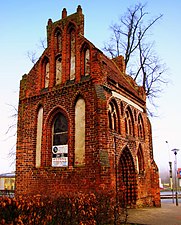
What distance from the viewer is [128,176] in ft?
44.5

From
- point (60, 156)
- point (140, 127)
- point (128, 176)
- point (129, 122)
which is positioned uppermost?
point (129, 122)

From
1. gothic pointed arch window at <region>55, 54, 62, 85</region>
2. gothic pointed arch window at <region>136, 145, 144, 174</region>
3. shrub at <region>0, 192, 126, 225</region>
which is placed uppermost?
gothic pointed arch window at <region>55, 54, 62, 85</region>

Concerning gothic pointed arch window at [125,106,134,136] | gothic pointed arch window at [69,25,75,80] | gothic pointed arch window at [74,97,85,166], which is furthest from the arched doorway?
gothic pointed arch window at [69,25,75,80]

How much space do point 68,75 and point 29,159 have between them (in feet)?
15.3

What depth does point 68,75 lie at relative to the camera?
12797 millimetres

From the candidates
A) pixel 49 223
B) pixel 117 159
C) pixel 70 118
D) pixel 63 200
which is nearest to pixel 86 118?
pixel 70 118

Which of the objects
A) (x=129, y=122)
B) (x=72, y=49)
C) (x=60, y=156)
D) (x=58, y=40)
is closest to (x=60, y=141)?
(x=60, y=156)

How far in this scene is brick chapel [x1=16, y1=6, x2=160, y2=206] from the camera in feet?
35.7

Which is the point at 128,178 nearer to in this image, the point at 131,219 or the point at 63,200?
the point at 131,219

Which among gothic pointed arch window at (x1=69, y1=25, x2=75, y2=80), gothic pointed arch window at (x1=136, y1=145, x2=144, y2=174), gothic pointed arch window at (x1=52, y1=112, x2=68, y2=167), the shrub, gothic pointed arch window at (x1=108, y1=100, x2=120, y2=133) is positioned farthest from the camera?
gothic pointed arch window at (x1=136, y1=145, x2=144, y2=174)

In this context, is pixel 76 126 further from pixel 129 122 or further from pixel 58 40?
pixel 58 40

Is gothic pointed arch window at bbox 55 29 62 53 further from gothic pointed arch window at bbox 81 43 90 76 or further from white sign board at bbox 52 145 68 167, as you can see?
white sign board at bbox 52 145 68 167

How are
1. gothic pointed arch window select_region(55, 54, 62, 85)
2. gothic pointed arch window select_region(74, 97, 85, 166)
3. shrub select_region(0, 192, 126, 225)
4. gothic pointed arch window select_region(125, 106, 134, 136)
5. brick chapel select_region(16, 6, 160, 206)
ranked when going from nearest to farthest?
shrub select_region(0, 192, 126, 225)
brick chapel select_region(16, 6, 160, 206)
gothic pointed arch window select_region(74, 97, 85, 166)
gothic pointed arch window select_region(55, 54, 62, 85)
gothic pointed arch window select_region(125, 106, 134, 136)

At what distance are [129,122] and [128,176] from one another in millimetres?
2992
